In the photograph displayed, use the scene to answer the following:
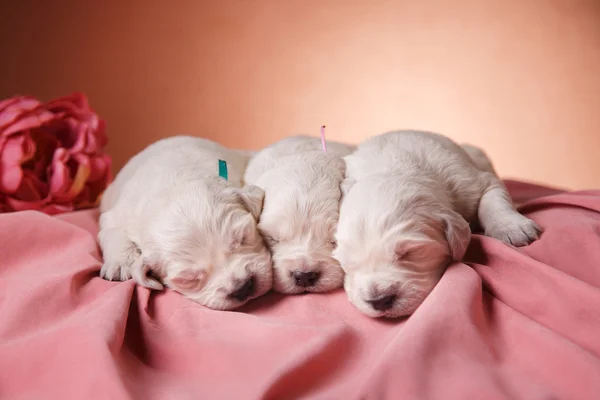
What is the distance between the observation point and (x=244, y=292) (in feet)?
5.75

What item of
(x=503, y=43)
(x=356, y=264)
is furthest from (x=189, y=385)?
(x=503, y=43)

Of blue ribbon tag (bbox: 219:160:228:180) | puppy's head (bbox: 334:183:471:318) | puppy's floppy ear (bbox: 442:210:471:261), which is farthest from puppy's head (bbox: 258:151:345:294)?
puppy's floppy ear (bbox: 442:210:471:261)

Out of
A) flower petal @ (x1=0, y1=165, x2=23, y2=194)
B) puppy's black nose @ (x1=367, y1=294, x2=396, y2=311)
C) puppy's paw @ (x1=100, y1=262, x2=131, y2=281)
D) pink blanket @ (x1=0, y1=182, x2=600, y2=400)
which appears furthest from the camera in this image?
flower petal @ (x1=0, y1=165, x2=23, y2=194)

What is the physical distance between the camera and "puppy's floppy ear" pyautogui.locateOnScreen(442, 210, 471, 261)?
164cm

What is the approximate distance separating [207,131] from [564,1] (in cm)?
273

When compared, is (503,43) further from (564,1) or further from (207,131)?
(207,131)

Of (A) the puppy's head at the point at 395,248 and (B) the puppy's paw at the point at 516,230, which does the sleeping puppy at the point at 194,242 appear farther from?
(B) the puppy's paw at the point at 516,230

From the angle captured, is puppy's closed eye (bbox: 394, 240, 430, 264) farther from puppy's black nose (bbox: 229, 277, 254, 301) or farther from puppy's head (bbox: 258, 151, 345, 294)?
puppy's black nose (bbox: 229, 277, 254, 301)

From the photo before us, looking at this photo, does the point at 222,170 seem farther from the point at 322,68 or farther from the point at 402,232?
the point at 322,68

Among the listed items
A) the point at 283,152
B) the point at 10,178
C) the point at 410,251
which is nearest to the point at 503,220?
the point at 410,251

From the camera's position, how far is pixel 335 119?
4.26 meters

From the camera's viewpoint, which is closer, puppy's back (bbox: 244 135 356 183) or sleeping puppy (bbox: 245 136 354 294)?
sleeping puppy (bbox: 245 136 354 294)

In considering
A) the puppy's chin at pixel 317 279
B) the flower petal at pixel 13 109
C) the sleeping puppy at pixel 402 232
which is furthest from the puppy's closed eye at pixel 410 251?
the flower petal at pixel 13 109

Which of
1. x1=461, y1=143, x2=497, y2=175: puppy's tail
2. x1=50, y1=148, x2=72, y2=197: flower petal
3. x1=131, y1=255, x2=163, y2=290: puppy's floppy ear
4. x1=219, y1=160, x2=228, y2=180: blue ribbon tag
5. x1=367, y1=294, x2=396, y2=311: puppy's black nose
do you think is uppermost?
x1=219, y1=160, x2=228, y2=180: blue ribbon tag
